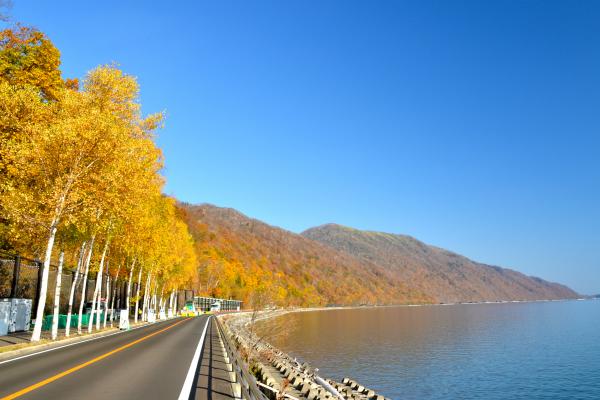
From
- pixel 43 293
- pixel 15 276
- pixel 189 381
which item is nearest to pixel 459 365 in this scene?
pixel 43 293

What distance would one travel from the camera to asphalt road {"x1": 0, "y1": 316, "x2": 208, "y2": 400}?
1138 cm

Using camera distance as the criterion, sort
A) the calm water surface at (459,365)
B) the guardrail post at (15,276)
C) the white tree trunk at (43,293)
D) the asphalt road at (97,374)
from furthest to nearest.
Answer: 1. the calm water surface at (459,365)
2. the guardrail post at (15,276)
3. the white tree trunk at (43,293)
4. the asphalt road at (97,374)

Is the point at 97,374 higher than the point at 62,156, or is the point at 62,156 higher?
the point at 62,156

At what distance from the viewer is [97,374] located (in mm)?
14219

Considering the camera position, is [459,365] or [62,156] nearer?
[62,156]

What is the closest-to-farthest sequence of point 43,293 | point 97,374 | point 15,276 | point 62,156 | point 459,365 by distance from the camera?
point 97,374 < point 43,293 < point 62,156 < point 15,276 < point 459,365

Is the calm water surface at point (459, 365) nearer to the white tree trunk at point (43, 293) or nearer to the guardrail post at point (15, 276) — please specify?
the white tree trunk at point (43, 293)

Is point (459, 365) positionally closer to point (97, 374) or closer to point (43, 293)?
point (43, 293)

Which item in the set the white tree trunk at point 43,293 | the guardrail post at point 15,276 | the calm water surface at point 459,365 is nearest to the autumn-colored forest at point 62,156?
the white tree trunk at point 43,293

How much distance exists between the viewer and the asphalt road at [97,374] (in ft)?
37.3

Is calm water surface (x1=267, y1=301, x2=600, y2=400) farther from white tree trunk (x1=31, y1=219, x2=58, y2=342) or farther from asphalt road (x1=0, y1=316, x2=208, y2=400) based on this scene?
white tree trunk (x1=31, y1=219, x2=58, y2=342)

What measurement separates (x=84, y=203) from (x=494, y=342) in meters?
61.2

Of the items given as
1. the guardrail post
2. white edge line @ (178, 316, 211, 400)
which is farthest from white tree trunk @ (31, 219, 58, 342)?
white edge line @ (178, 316, 211, 400)

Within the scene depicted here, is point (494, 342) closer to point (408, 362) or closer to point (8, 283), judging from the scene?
point (408, 362)
